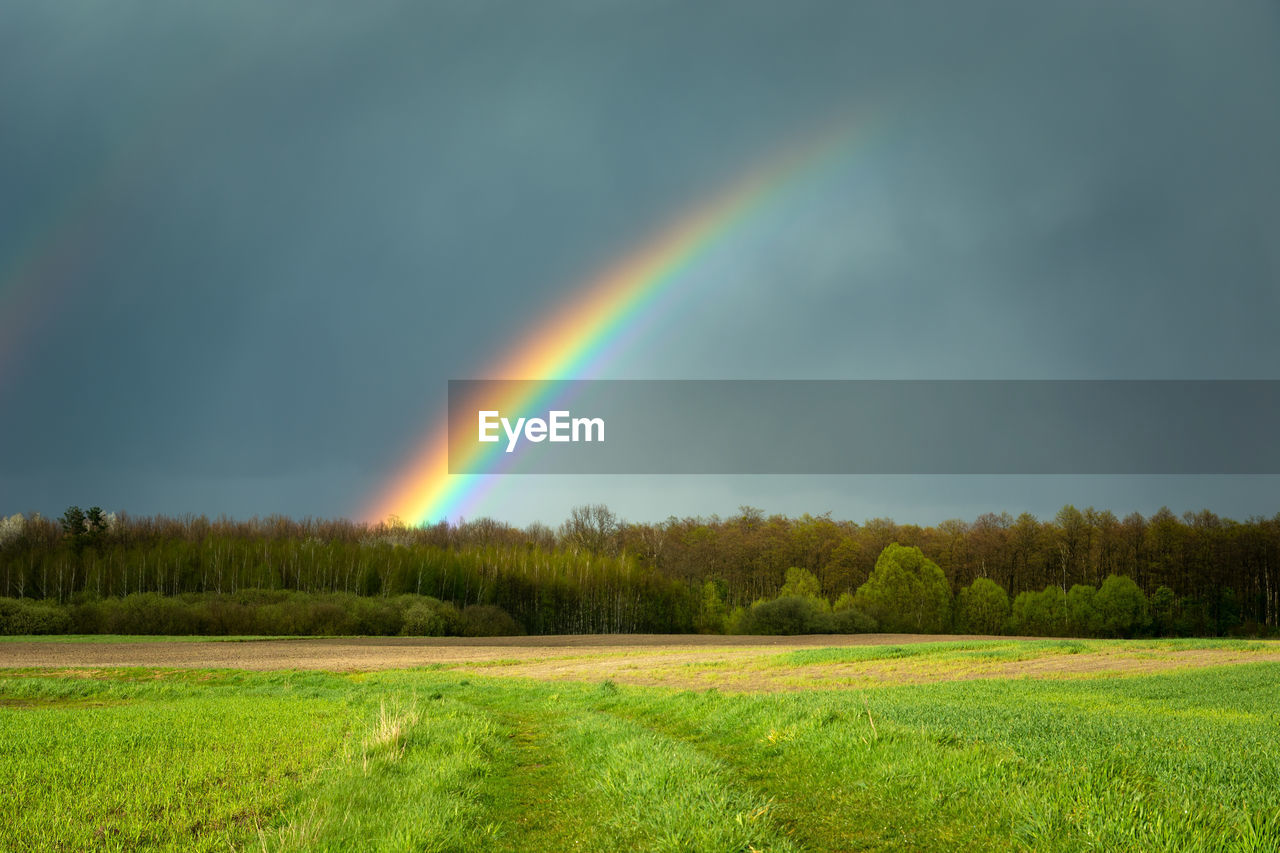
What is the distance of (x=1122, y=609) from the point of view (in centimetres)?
8694

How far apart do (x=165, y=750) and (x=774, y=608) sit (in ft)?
250

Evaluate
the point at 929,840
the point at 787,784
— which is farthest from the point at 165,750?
the point at 929,840

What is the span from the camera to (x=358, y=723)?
15.7 metres

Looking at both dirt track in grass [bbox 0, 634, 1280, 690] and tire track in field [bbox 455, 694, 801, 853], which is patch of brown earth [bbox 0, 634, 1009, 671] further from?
tire track in field [bbox 455, 694, 801, 853]

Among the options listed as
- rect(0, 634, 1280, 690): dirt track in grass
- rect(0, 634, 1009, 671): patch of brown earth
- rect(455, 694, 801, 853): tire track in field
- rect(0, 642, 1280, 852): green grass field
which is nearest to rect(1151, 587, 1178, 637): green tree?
rect(0, 634, 1009, 671): patch of brown earth

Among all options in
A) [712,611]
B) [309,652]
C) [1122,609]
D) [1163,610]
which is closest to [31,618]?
[309,652]

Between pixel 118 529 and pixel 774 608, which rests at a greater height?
pixel 118 529

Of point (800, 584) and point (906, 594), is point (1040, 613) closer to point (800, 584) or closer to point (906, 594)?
point (906, 594)

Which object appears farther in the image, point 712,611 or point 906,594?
point 712,611

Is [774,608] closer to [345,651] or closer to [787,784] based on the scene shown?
[345,651]

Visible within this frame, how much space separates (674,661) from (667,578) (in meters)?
71.1

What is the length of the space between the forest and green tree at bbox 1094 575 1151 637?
0.53 feet

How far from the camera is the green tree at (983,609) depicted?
91625 mm

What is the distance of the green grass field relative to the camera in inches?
281
